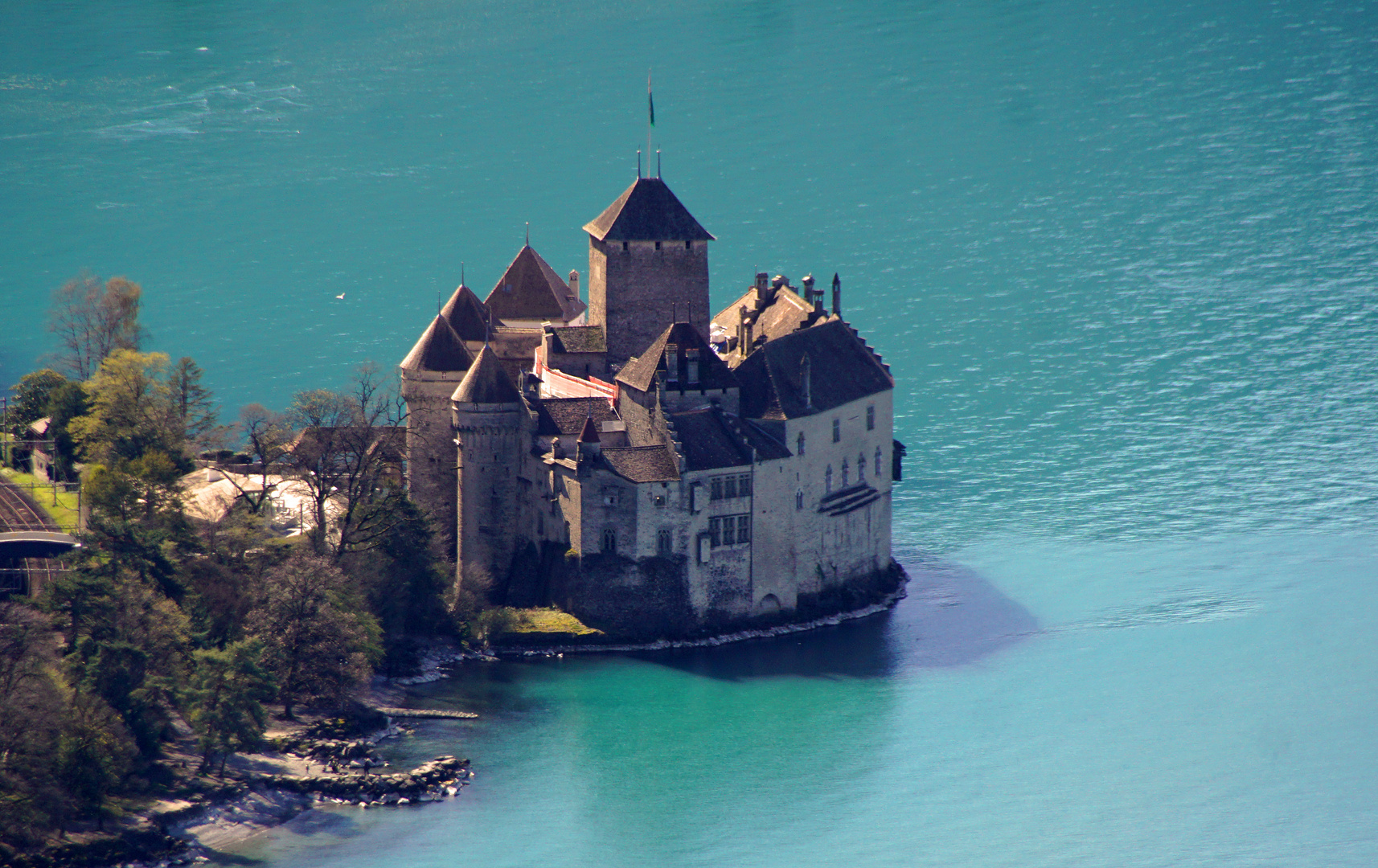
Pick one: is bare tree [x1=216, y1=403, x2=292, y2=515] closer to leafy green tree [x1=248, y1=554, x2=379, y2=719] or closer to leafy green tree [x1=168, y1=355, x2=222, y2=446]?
leafy green tree [x1=168, y1=355, x2=222, y2=446]

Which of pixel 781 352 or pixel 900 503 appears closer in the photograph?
pixel 781 352

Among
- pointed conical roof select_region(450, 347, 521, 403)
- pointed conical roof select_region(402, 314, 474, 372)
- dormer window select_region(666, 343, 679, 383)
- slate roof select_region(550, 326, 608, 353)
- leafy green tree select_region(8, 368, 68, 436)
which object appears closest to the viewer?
dormer window select_region(666, 343, 679, 383)

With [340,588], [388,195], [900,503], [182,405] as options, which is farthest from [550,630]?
[388,195]

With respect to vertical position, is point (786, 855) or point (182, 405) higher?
point (182, 405)

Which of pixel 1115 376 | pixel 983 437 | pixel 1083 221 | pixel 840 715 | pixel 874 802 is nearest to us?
pixel 874 802

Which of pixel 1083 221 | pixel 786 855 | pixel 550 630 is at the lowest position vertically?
pixel 786 855

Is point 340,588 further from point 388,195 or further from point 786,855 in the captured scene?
point 388,195

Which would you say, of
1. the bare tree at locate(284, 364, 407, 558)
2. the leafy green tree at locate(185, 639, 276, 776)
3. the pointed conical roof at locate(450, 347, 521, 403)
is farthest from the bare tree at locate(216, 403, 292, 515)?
the leafy green tree at locate(185, 639, 276, 776)

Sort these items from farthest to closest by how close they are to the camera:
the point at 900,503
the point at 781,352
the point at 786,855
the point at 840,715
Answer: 1. the point at 900,503
2. the point at 781,352
3. the point at 840,715
4. the point at 786,855
